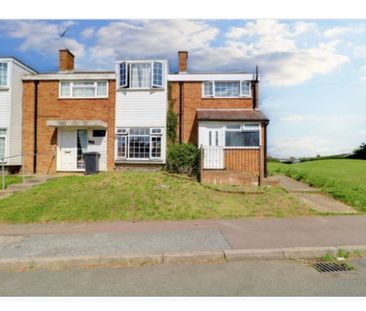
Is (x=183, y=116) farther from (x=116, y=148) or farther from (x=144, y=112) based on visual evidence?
(x=116, y=148)

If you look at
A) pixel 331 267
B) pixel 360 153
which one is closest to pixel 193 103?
pixel 331 267

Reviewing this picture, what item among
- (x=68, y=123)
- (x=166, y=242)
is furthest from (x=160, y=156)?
(x=166, y=242)

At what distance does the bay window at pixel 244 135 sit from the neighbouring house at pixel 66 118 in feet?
21.6

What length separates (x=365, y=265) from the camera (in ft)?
15.6

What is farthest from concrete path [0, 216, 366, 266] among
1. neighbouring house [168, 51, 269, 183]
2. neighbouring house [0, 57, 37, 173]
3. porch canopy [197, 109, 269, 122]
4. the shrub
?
neighbouring house [0, 57, 37, 173]

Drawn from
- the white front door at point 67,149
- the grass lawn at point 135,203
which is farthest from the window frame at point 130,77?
the grass lawn at point 135,203

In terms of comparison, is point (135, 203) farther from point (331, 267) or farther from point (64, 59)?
point (64, 59)

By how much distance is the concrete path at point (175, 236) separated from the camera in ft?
17.8

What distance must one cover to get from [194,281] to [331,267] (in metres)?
2.36

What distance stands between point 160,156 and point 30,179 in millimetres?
6421

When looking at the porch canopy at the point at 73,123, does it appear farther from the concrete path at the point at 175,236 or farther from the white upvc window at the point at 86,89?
the concrete path at the point at 175,236

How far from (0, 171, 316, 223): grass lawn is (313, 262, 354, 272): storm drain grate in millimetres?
3287

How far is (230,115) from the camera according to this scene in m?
14.9

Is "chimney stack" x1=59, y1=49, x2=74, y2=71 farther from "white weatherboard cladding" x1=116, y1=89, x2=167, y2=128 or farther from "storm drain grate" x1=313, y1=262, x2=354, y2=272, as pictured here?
"storm drain grate" x1=313, y1=262, x2=354, y2=272
